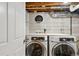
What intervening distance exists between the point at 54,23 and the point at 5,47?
1524mm

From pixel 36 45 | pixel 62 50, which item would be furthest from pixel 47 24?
pixel 62 50

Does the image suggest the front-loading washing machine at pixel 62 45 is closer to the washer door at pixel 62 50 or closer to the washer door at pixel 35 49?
the washer door at pixel 62 50

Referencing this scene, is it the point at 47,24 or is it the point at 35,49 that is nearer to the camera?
the point at 47,24

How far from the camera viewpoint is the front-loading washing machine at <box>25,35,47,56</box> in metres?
2.55

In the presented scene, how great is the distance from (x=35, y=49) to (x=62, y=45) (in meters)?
0.56

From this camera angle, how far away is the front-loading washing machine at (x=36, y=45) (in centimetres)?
255

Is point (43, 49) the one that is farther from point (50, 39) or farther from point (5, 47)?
point (5, 47)

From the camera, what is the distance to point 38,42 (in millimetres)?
2717

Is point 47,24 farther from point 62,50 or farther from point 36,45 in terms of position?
point 62,50

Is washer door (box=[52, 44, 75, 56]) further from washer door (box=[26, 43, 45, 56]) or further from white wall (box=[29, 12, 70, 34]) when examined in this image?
white wall (box=[29, 12, 70, 34])

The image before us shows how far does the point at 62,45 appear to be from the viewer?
106 inches

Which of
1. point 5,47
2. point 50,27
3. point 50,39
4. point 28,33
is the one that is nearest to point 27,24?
point 28,33

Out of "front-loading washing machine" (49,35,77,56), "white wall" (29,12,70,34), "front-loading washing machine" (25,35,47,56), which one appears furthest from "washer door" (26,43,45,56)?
"white wall" (29,12,70,34)

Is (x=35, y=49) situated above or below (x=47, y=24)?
below
